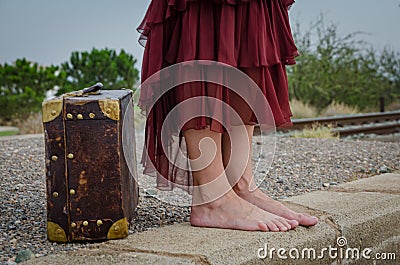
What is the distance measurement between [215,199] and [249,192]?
0.67 feet

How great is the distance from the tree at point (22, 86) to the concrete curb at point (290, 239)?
334 inches

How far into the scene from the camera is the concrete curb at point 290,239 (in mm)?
1624

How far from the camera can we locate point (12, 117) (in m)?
10.4

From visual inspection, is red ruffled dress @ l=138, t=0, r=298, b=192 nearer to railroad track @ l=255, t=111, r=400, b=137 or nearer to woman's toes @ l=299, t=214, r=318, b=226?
woman's toes @ l=299, t=214, r=318, b=226

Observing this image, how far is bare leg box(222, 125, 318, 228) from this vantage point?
1999 mm

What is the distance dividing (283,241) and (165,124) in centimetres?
58

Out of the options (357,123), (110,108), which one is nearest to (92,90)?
(110,108)

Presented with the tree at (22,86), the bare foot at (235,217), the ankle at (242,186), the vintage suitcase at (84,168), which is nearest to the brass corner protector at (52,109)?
the vintage suitcase at (84,168)

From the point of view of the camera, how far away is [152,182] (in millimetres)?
3215

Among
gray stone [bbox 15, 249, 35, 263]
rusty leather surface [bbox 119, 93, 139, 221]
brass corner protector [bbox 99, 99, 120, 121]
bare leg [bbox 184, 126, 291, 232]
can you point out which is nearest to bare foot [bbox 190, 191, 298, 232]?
bare leg [bbox 184, 126, 291, 232]

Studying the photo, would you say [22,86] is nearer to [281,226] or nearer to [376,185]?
[376,185]

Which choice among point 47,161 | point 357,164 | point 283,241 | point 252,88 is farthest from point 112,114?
point 357,164

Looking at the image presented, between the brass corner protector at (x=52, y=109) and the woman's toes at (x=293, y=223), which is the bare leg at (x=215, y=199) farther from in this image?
the brass corner protector at (x=52, y=109)

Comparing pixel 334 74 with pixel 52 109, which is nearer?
pixel 52 109
